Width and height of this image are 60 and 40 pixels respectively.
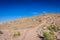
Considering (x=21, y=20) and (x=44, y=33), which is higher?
(x=21, y=20)

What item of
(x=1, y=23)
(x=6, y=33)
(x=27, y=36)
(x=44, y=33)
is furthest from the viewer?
(x=1, y=23)

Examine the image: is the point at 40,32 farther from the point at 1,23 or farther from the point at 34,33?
the point at 1,23

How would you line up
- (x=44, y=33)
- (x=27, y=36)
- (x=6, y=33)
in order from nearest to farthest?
1. (x=44, y=33)
2. (x=27, y=36)
3. (x=6, y=33)

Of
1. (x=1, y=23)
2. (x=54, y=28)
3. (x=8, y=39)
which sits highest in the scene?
(x=1, y=23)

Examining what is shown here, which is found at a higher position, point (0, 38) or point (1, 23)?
point (1, 23)

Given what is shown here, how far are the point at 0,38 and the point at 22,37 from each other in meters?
2.11

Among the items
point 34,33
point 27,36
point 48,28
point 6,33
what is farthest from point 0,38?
point 48,28

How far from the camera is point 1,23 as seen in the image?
856 inches

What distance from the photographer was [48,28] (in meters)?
14.8

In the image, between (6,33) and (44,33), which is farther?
(6,33)

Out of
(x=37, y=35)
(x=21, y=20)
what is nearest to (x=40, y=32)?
(x=37, y=35)

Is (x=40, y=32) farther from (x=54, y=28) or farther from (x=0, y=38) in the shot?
(x=0, y=38)

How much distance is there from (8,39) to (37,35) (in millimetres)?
2983

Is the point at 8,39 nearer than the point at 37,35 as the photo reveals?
Yes
